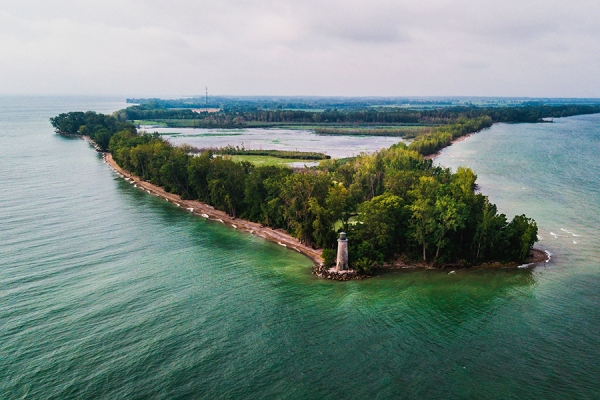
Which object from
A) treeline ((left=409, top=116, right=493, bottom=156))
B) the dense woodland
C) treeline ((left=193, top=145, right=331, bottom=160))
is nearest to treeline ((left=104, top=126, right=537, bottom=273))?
the dense woodland

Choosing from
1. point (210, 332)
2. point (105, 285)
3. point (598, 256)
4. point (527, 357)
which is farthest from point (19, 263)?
point (598, 256)

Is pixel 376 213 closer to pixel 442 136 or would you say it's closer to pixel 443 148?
pixel 443 148

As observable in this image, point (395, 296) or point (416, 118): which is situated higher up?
point (416, 118)

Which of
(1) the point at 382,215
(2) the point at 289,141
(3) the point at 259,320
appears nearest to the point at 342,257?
(1) the point at 382,215

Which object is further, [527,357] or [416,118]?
[416,118]

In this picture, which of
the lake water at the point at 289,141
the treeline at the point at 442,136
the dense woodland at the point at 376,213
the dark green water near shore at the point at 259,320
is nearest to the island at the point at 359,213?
the dense woodland at the point at 376,213

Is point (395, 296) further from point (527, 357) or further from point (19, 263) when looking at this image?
point (19, 263)
